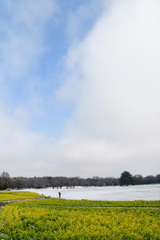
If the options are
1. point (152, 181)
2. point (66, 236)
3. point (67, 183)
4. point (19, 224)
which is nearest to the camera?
point (66, 236)

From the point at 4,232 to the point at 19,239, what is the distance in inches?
72.6

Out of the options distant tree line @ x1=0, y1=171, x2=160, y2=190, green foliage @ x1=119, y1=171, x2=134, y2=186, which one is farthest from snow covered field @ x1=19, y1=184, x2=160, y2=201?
distant tree line @ x1=0, y1=171, x2=160, y2=190

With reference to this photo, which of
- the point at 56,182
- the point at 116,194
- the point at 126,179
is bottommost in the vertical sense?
the point at 56,182

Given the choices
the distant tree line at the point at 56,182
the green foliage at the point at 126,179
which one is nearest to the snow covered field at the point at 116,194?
the green foliage at the point at 126,179

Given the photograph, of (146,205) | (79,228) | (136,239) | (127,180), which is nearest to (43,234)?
(79,228)

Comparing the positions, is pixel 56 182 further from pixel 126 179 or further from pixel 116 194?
pixel 116 194

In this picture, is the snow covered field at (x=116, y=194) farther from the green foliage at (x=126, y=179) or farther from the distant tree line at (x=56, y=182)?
the distant tree line at (x=56, y=182)

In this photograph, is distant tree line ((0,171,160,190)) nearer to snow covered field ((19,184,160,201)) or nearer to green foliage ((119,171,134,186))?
green foliage ((119,171,134,186))

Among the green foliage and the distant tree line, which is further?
the distant tree line

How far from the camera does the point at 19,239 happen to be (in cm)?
989

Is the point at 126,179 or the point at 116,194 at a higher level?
the point at 116,194

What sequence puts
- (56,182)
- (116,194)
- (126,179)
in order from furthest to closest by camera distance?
1. (56,182)
2. (126,179)
3. (116,194)

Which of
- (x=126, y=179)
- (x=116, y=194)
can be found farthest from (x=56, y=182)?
(x=116, y=194)

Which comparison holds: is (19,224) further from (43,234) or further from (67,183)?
(67,183)
